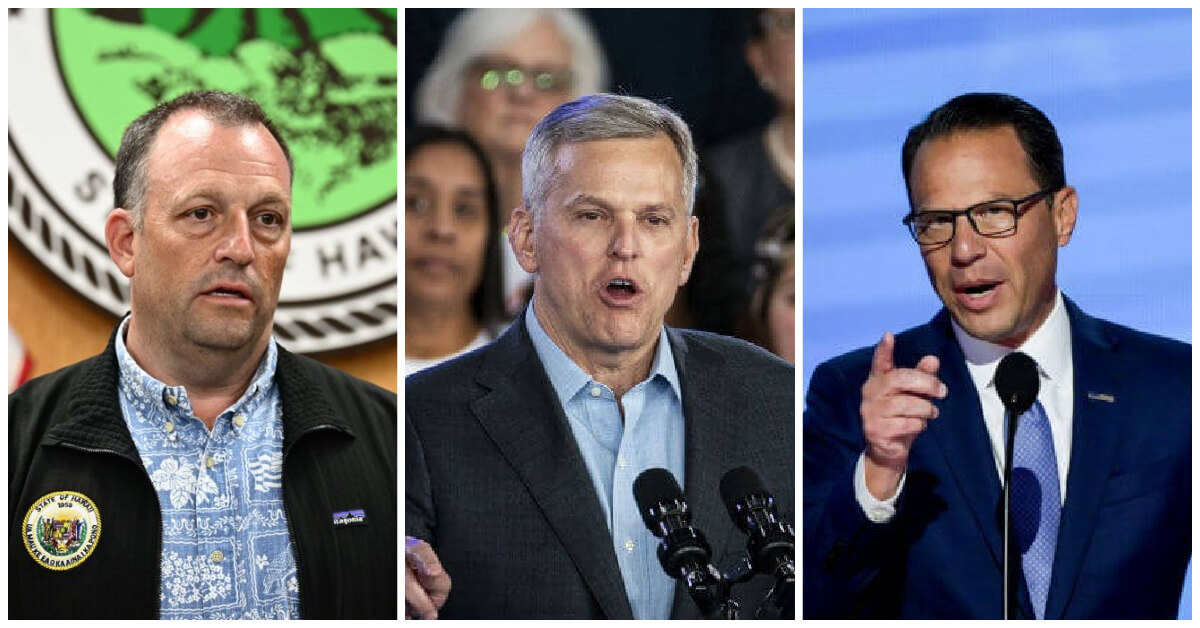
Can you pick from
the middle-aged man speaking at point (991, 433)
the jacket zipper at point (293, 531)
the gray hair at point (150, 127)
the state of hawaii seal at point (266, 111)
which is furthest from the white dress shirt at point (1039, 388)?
the gray hair at point (150, 127)

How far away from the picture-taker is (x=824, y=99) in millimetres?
5984

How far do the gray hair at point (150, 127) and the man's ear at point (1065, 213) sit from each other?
261 centimetres

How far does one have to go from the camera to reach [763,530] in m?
5.81

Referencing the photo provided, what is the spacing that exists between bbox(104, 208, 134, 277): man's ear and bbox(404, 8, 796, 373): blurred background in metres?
0.91

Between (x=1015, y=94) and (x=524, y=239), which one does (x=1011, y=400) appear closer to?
(x=1015, y=94)

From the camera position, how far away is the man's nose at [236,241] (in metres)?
5.68

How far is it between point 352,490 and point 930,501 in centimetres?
195

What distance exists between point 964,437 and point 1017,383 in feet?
0.83

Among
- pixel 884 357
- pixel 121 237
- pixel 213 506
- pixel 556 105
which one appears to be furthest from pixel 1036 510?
pixel 121 237

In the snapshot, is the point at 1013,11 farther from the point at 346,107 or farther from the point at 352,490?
the point at 352,490

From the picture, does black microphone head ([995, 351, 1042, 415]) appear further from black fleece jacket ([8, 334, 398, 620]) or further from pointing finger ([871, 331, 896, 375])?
black fleece jacket ([8, 334, 398, 620])

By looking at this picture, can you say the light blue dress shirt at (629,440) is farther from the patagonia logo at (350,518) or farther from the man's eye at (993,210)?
the man's eye at (993,210)
